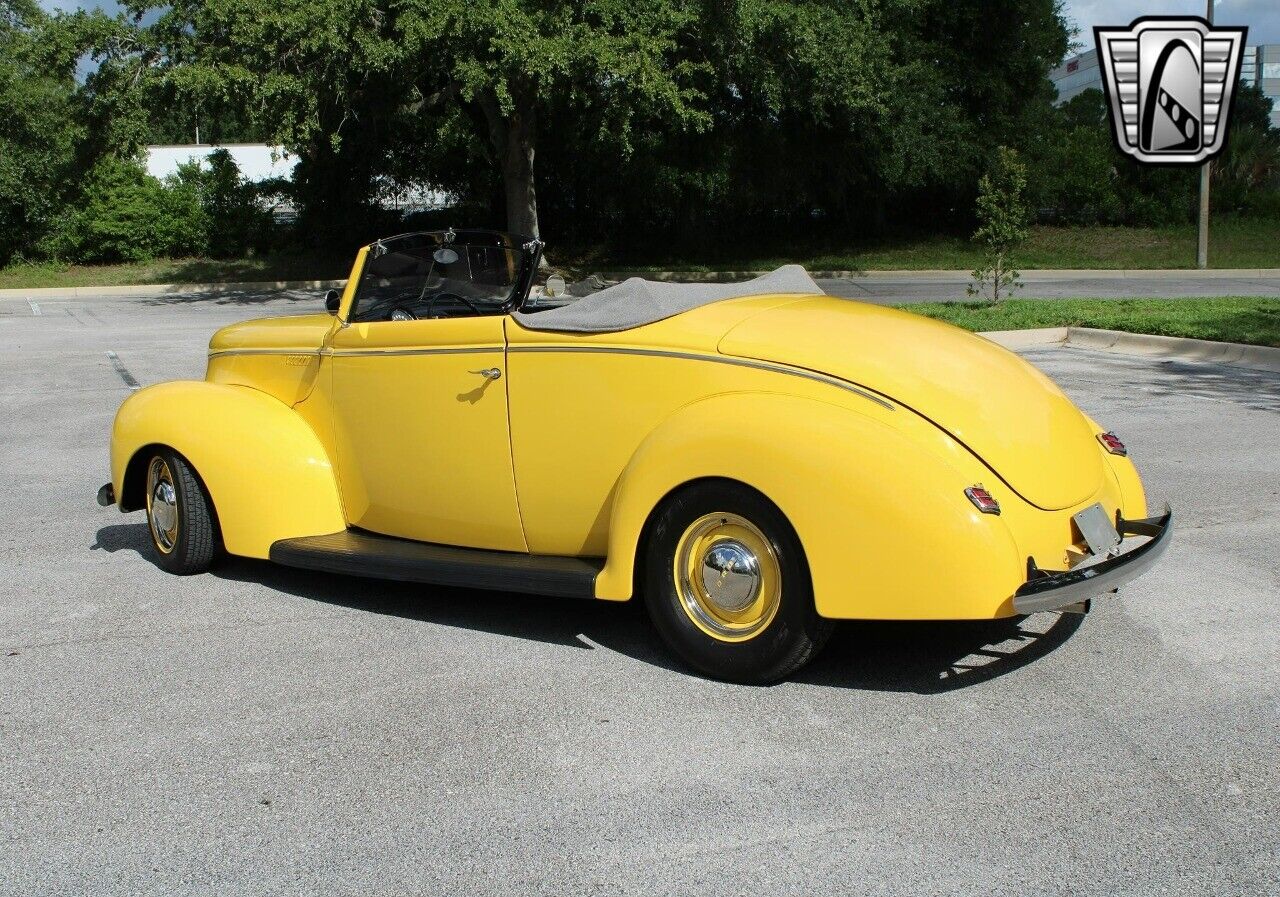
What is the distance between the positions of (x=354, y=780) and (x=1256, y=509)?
16.7ft

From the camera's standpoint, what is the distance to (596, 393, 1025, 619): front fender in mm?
3951

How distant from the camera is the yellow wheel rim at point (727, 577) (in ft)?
14.0

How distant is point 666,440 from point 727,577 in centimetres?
51

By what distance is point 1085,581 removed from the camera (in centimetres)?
403

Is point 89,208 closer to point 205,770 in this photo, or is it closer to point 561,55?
point 561,55

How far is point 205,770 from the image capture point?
3824 millimetres

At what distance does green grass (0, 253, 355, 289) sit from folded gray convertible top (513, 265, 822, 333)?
24652 mm

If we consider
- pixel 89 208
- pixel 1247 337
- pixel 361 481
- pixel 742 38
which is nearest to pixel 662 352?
pixel 361 481

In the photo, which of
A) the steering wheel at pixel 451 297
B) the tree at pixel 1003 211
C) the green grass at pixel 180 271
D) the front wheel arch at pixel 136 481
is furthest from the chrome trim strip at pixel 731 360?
the green grass at pixel 180 271

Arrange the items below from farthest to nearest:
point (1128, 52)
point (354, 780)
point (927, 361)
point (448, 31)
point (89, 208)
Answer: point (89, 208) → point (448, 31) → point (1128, 52) → point (927, 361) → point (354, 780)

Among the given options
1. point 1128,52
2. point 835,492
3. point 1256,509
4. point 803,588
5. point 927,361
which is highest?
point 1128,52

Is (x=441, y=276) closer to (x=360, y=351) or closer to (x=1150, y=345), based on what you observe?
(x=360, y=351)

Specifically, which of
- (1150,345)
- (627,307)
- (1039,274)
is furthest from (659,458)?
(1039,274)

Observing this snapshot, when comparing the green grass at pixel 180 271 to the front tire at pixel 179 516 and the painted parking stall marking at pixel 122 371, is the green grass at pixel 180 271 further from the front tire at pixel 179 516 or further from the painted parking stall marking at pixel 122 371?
the front tire at pixel 179 516
